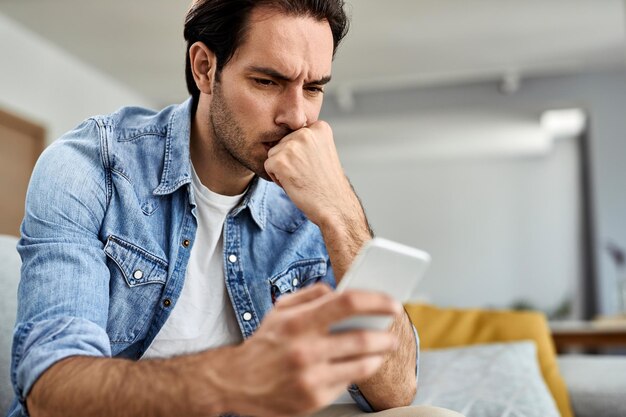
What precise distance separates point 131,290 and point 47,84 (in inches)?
202

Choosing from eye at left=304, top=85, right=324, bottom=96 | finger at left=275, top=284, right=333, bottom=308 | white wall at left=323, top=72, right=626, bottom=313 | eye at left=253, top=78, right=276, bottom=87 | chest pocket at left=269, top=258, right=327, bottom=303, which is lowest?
white wall at left=323, top=72, right=626, bottom=313

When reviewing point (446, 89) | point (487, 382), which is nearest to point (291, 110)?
point (487, 382)

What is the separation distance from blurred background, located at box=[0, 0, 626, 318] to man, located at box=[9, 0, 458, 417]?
259 cm

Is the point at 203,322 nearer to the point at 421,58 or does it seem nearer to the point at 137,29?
the point at 137,29

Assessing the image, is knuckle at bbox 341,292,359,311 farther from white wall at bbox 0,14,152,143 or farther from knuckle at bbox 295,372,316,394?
white wall at bbox 0,14,152,143

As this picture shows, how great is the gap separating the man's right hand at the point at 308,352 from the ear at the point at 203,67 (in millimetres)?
778

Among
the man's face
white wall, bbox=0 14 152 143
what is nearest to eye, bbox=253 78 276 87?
the man's face

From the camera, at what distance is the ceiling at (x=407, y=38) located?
5.00m

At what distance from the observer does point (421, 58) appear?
19.5 feet

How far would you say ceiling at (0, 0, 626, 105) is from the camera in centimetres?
500

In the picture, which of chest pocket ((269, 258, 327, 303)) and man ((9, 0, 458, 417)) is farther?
chest pocket ((269, 258, 327, 303))

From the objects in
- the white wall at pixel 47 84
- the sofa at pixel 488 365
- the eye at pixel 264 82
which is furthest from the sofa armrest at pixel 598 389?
the white wall at pixel 47 84

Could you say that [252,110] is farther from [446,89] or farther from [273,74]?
[446,89]

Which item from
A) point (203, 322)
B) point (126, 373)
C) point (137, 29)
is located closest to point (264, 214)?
point (203, 322)
